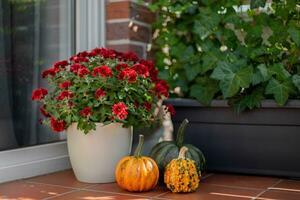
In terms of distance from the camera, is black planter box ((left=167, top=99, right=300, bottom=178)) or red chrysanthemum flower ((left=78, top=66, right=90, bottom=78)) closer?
red chrysanthemum flower ((left=78, top=66, right=90, bottom=78))

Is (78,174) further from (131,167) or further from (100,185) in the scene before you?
(131,167)

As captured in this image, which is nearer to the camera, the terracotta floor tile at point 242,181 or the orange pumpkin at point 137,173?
the orange pumpkin at point 137,173

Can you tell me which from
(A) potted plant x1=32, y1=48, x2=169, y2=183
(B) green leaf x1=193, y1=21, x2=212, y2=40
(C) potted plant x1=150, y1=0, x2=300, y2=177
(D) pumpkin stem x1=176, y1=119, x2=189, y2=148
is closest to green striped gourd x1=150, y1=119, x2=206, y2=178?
(D) pumpkin stem x1=176, y1=119, x2=189, y2=148

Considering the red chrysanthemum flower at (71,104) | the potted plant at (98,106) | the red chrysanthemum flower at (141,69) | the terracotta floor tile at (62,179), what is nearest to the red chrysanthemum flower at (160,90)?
the potted plant at (98,106)

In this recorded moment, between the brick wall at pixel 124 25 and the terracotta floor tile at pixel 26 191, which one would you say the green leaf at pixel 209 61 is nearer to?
the brick wall at pixel 124 25

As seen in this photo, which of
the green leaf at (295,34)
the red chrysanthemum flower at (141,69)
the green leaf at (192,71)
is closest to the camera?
the red chrysanthemum flower at (141,69)

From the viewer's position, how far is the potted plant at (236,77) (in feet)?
6.26

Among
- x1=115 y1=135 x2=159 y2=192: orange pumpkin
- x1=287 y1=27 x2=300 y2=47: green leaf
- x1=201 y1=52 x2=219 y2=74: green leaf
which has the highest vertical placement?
x1=287 y1=27 x2=300 y2=47: green leaf

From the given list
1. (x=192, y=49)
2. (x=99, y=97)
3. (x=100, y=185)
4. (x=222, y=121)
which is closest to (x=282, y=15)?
(x=192, y=49)

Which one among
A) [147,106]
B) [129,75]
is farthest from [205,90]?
[129,75]

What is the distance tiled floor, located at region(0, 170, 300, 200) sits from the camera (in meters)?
1.58

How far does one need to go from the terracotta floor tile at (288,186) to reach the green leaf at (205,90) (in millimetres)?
453

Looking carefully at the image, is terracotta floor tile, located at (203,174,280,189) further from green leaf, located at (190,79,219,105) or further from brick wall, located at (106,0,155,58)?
brick wall, located at (106,0,155,58)

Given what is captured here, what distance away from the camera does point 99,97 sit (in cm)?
169
